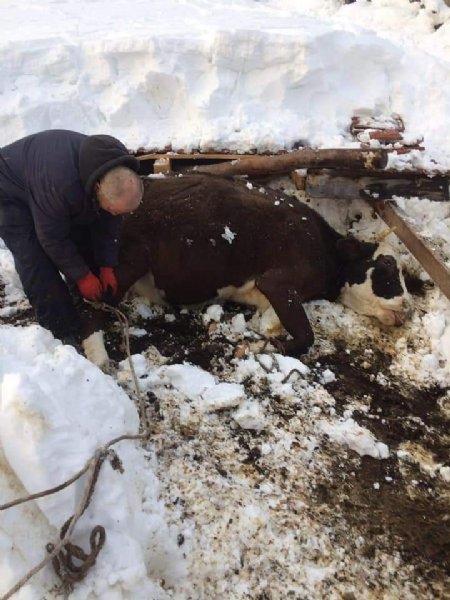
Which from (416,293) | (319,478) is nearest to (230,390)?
(319,478)

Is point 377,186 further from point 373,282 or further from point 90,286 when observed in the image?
point 90,286

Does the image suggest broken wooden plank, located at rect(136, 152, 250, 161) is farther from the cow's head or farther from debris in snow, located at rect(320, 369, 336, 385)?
debris in snow, located at rect(320, 369, 336, 385)

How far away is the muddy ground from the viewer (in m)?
2.89

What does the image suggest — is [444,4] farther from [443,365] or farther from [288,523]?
[288,523]

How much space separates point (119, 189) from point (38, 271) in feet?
3.33

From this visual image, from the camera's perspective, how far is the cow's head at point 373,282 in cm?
487

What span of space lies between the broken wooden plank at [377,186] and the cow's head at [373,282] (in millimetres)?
624

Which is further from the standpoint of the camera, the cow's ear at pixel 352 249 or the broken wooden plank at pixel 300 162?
the cow's ear at pixel 352 249

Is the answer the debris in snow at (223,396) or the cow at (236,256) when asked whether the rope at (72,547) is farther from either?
the cow at (236,256)

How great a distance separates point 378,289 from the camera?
494 cm


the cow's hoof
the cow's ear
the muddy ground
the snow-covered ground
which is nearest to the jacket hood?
the snow-covered ground

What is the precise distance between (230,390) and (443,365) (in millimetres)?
1830

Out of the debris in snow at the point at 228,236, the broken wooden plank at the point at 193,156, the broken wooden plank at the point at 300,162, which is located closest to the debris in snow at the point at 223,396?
the debris in snow at the point at 228,236

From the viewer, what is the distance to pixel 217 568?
282cm
